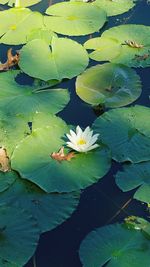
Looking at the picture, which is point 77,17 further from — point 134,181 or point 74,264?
point 74,264

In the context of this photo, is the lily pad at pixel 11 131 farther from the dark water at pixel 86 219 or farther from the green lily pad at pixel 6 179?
the dark water at pixel 86 219

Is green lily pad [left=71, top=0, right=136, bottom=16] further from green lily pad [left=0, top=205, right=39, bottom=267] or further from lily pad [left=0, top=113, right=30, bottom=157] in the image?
green lily pad [left=0, top=205, right=39, bottom=267]

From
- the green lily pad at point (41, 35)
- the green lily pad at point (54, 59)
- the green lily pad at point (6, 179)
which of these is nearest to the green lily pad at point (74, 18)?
the green lily pad at point (41, 35)

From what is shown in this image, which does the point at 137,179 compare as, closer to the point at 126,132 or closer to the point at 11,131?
the point at 126,132

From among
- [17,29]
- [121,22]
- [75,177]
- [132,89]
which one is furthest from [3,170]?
[121,22]

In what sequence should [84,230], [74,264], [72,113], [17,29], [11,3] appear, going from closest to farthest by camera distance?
[74,264], [84,230], [72,113], [17,29], [11,3]

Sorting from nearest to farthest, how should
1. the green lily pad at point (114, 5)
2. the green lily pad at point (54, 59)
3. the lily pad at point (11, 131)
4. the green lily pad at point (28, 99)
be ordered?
1. the lily pad at point (11, 131)
2. the green lily pad at point (28, 99)
3. the green lily pad at point (54, 59)
4. the green lily pad at point (114, 5)
